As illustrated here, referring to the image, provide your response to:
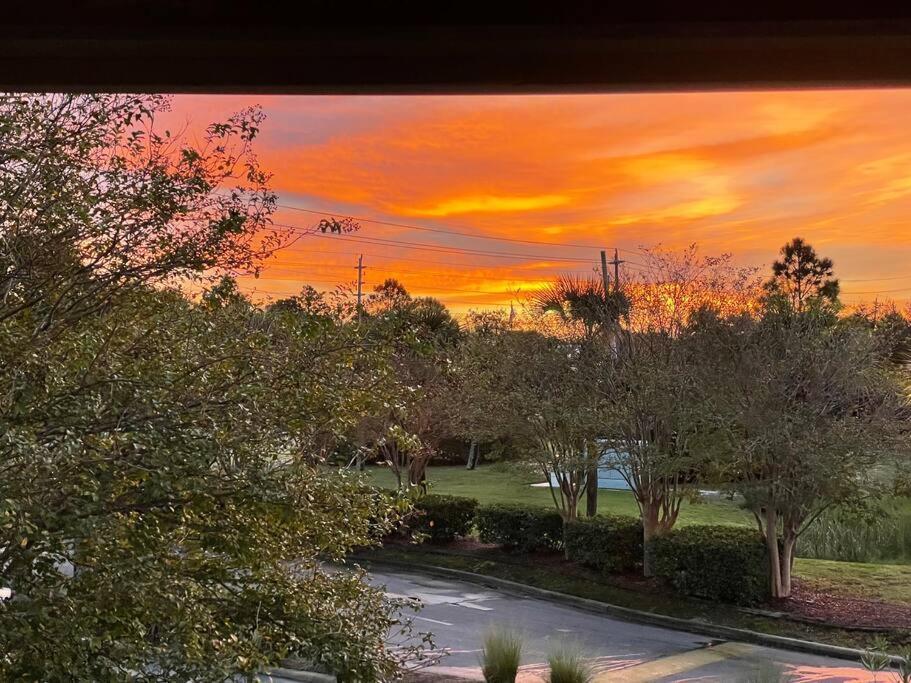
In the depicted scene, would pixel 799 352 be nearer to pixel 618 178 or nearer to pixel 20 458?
pixel 618 178

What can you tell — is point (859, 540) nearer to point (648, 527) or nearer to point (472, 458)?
point (648, 527)

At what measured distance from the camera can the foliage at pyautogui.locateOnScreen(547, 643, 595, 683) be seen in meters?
9.05

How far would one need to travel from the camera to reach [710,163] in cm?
560

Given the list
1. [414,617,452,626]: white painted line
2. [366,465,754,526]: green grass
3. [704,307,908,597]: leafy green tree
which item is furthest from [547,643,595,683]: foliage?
[366,465,754,526]: green grass

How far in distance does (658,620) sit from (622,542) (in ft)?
8.74

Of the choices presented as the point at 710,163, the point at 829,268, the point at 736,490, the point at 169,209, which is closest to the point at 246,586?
the point at 169,209

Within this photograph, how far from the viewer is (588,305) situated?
58.0 ft

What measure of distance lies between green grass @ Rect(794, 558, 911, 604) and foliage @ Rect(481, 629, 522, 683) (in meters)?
7.81

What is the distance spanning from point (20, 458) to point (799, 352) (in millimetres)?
12787

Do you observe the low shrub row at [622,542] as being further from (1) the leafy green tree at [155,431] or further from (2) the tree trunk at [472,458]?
(2) the tree trunk at [472,458]

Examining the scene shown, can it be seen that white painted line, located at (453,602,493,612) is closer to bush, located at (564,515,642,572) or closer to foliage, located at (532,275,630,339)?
bush, located at (564,515,642,572)

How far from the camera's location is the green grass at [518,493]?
2197cm

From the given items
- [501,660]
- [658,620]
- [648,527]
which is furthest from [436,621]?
[648,527]

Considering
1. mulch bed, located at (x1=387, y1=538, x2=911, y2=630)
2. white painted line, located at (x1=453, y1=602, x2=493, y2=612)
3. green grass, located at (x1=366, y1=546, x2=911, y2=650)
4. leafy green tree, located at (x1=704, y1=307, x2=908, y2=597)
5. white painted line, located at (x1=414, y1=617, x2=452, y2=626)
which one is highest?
leafy green tree, located at (x1=704, y1=307, x2=908, y2=597)
